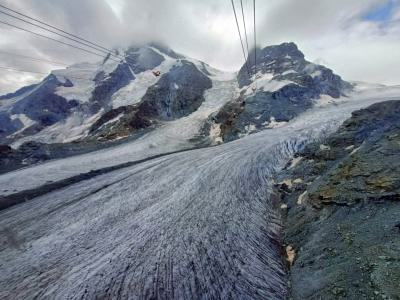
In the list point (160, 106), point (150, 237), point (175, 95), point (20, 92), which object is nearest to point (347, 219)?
point (150, 237)

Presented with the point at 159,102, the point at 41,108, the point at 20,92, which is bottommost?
the point at 159,102

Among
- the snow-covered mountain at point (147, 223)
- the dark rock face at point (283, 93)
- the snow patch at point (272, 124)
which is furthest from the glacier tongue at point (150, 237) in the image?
the dark rock face at point (283, 93)

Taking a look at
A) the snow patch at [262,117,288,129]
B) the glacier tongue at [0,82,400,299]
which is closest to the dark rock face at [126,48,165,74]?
the snow patch at [262,117,288,129]

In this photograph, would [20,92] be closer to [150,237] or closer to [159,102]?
[159,102]

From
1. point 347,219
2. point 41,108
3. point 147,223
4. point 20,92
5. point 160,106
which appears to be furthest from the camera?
point 20,92

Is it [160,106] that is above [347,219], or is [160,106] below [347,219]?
above

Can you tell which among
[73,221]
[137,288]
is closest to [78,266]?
[137,288]

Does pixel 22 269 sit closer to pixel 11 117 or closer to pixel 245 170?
pixel 245 170
